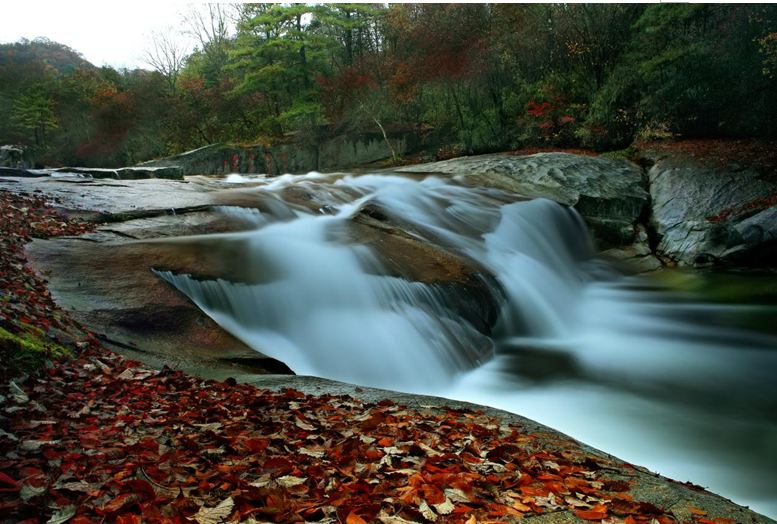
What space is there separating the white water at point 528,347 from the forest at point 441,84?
8.67 metres

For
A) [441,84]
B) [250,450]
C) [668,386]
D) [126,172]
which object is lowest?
[668,386]

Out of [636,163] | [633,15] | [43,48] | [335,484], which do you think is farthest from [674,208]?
[43,48]

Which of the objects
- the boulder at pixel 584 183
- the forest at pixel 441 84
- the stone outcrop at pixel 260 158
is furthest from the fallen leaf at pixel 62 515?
the stone outcrop at pixel 260 158

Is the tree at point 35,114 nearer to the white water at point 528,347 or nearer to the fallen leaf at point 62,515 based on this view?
the white water at point 528,347

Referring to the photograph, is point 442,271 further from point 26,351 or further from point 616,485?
point 26,351

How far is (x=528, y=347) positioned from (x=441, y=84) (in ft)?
55.6

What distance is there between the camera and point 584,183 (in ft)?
42.1

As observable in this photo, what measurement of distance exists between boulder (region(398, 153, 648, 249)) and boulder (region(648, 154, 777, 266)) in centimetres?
66

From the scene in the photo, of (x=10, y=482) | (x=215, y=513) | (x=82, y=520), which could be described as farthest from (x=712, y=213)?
(x=10, y=482)

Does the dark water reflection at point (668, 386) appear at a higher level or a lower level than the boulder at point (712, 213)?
lower

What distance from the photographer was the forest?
14.2m

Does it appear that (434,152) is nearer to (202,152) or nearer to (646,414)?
(202,152)

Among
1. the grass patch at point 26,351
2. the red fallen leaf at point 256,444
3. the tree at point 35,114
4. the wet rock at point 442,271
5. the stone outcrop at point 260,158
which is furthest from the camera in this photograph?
the tree at point 35,114

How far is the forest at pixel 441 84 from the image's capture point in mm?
14156
